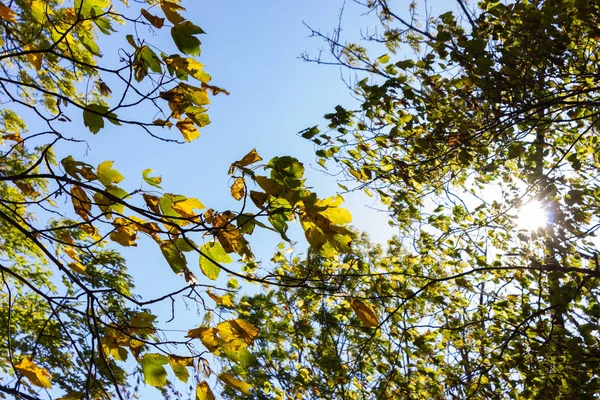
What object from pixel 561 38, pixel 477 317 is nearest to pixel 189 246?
pixel 561 38

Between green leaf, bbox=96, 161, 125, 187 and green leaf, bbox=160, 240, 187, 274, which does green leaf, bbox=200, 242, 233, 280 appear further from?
green leaf, bbox=96, 161, 125, 187

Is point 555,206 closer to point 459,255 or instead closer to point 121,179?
point 459,255

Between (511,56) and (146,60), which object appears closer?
(146,60)

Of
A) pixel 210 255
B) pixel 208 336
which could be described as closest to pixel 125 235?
pixel 210 255

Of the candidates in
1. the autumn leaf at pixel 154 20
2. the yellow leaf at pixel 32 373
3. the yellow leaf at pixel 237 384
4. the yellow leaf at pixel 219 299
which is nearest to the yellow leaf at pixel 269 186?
the yellow leaf at pixel 219 299

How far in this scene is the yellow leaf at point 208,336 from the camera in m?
1.05

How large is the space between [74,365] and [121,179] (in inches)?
275

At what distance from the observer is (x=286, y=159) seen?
0.96 metres

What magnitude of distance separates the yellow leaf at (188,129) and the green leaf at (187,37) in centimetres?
19

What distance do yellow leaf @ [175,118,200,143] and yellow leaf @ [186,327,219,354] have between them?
1.81 feet

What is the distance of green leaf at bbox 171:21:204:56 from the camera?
3.90 ft

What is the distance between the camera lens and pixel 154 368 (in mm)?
1065

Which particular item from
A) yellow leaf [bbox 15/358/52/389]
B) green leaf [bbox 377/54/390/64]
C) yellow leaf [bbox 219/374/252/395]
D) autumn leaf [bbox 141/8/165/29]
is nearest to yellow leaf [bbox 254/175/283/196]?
yellow leaf [bbox 219/374/252/395]

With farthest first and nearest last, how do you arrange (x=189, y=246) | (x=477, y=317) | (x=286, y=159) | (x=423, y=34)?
(x=477, y=317)
(x=423, y=34)
(x=189, y=246)
(x=286, y=159)
